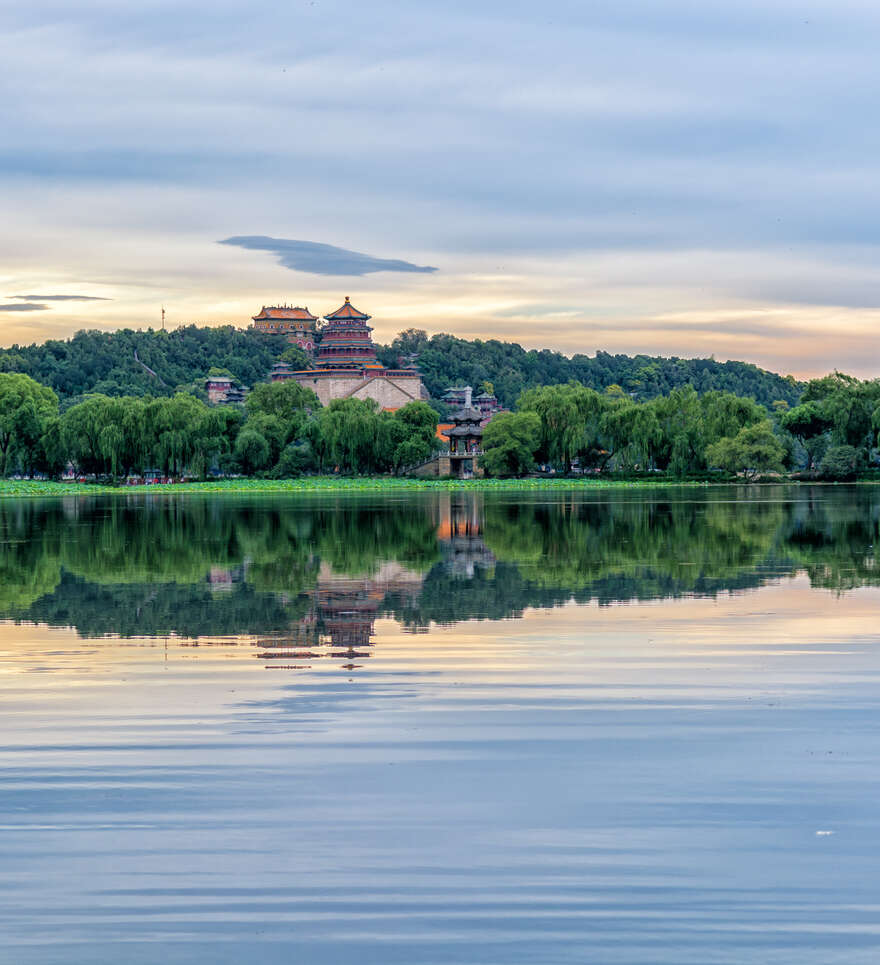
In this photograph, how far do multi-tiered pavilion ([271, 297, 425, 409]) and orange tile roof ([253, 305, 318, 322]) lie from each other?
19.3 metres

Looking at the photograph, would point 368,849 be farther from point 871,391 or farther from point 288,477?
point 871,391

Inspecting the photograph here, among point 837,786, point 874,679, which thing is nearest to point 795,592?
point 874,679

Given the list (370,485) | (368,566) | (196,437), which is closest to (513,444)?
(370,485)

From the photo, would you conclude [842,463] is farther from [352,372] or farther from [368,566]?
[352,372]

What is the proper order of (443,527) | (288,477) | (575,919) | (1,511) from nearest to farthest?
1. (575,919)
2. (443,527)
3. (1,511)
4. (288,477)

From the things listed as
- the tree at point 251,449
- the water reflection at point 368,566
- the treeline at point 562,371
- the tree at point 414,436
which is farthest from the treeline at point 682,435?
the treeline at point 562,371

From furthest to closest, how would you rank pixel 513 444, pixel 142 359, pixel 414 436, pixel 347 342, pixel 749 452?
pixel 142 359 < pixel 347 342 < pixel 414 436 < pixel 513 444 < pixel 749 452

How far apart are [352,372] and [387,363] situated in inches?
1231

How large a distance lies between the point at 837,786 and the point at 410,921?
2.38 metres

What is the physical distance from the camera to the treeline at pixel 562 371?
492ft

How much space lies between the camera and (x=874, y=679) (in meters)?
8.62

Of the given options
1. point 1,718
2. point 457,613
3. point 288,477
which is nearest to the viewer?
point 1,718

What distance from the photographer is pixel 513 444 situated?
72625mm

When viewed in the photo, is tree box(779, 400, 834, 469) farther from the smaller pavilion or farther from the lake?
the lake
